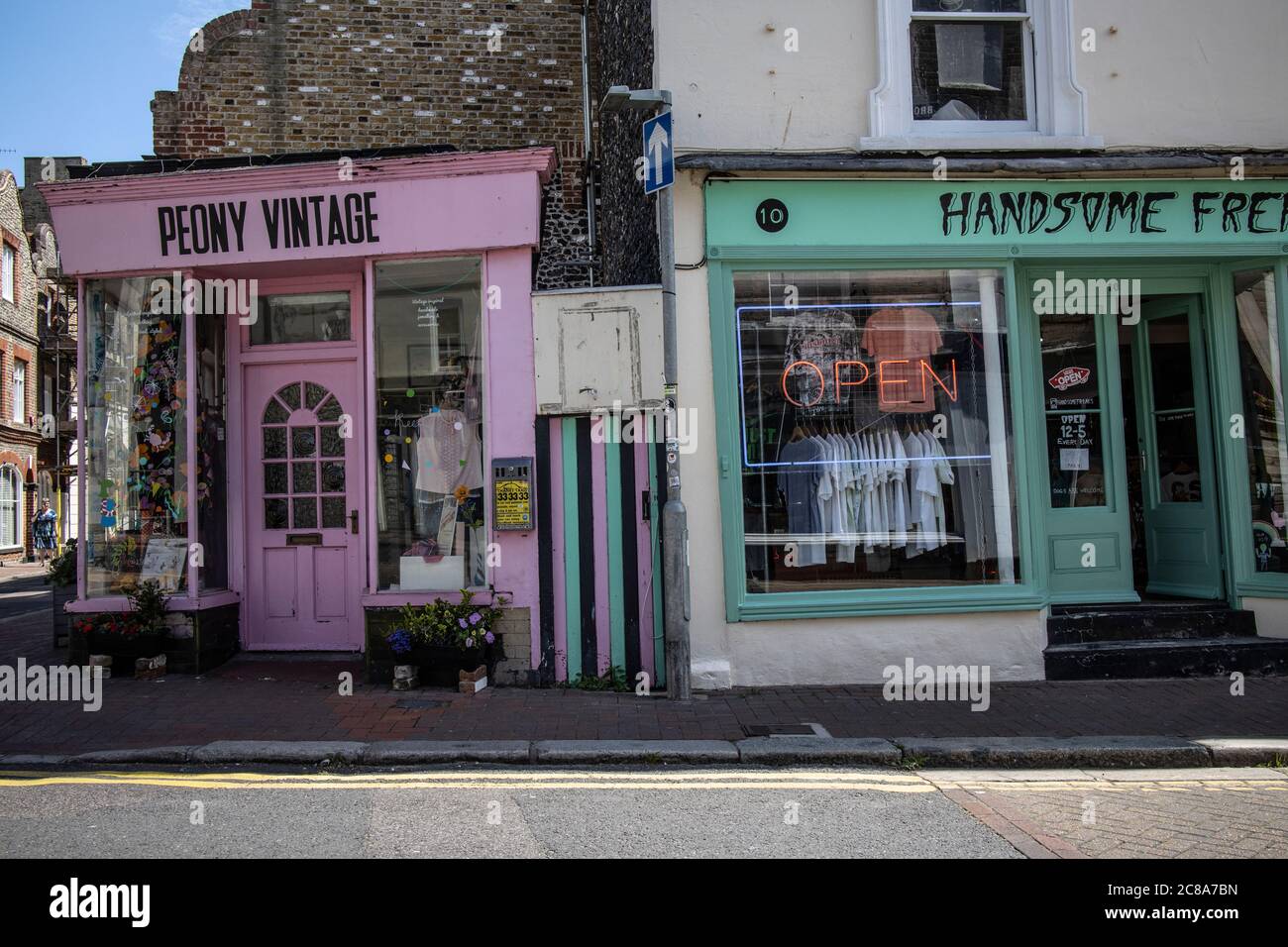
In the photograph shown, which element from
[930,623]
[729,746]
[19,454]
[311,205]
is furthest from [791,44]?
[19,454]

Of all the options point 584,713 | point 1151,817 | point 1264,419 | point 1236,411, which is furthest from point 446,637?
point 1264,419

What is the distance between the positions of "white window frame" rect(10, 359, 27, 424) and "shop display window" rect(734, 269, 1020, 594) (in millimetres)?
30878

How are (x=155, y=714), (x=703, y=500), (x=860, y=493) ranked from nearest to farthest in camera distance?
(x=155, y=714) → (x=703, y=500) → (x=860, y=493)

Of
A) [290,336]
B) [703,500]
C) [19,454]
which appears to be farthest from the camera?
[19,454]

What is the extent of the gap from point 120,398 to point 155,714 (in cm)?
343

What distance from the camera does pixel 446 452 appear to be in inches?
325

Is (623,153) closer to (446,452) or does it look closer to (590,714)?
(446,452)

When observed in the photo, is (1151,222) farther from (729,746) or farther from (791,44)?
(729,746)

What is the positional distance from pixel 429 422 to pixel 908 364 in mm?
4314

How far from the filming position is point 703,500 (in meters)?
7.58

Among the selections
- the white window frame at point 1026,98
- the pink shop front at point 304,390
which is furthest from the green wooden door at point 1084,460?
the pink shop front at point 304,390

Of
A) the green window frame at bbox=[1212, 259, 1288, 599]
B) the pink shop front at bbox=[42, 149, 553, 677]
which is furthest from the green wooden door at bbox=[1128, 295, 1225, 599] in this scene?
the pink shop front at bbox=[42, 149, 553, 677]

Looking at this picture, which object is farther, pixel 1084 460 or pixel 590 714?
pixel 1084 460

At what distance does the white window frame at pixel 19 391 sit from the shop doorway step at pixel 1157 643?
32.9m
